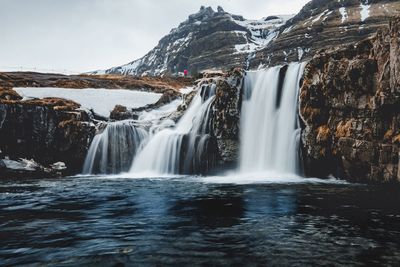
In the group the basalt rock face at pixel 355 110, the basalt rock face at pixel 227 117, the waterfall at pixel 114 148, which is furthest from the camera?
the waterfall at pixel 114 148

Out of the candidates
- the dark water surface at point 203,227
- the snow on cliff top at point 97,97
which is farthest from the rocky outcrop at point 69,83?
the dark water surface at point 203,227

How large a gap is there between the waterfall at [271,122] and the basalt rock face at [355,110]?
47.7 inches

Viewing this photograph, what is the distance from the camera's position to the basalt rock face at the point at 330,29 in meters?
149

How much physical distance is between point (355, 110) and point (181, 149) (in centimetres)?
1432

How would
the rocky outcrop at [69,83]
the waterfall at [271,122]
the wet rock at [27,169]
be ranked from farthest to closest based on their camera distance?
1. the rocky outcrop at [69,83]
2. the wet rock at [27,169]
3. the waterfall at [271,122]

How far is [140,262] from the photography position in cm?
791

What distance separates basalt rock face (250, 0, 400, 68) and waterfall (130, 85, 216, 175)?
397ft

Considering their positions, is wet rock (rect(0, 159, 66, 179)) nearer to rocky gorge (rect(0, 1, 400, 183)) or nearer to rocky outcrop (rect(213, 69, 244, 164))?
rocky gorge (rect(0, 1, 400, 183))

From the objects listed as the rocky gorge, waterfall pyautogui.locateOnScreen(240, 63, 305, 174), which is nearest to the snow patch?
the rocky gorge

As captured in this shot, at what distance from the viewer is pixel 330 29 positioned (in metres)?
162

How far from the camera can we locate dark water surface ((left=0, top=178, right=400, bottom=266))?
825 cm

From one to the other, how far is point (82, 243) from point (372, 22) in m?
172

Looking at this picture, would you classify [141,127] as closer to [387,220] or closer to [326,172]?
[326,172]

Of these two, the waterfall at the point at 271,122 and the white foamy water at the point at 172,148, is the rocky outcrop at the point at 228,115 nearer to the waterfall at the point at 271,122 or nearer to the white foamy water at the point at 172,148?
the waterfall at the point at 271,122
